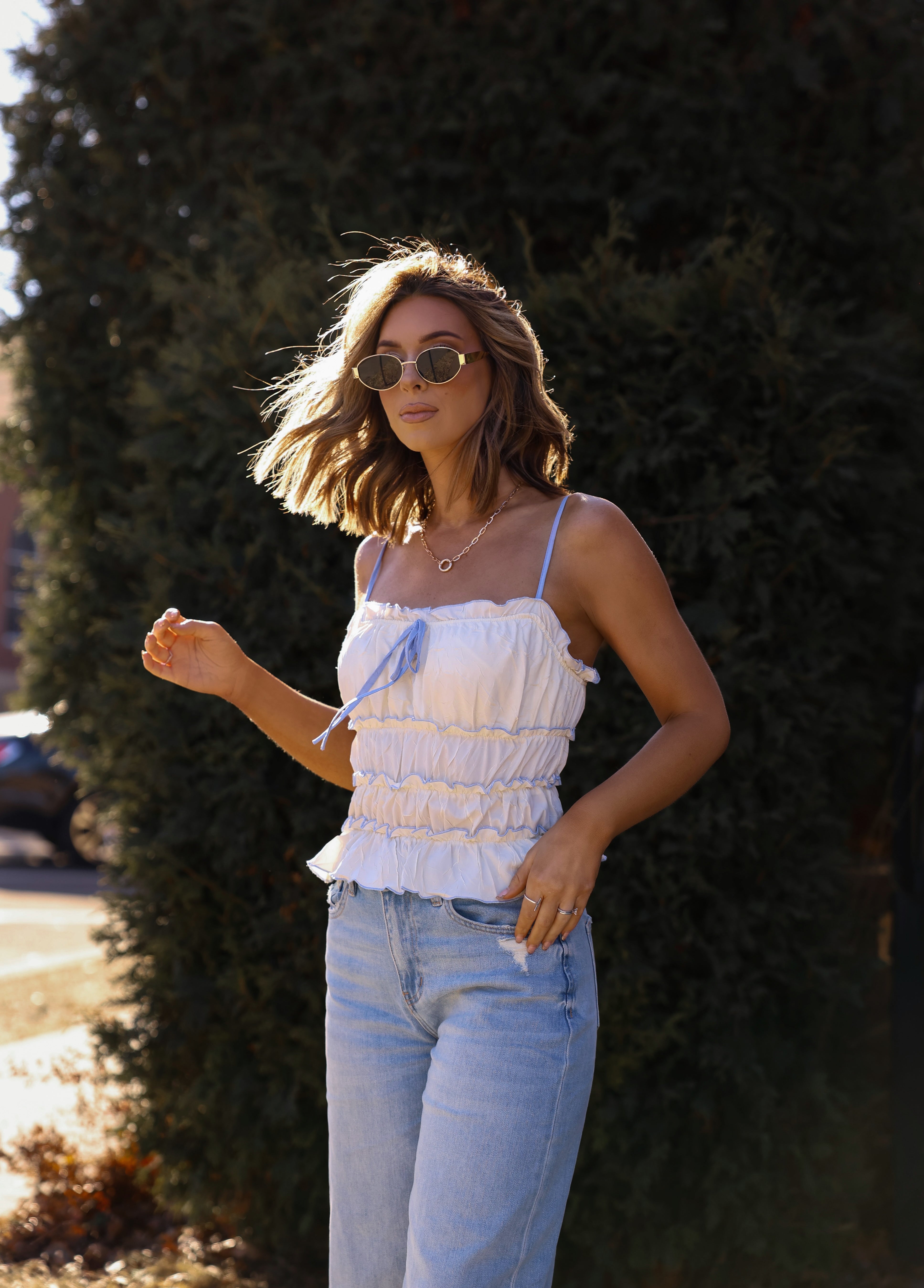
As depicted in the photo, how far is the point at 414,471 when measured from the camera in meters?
2.31

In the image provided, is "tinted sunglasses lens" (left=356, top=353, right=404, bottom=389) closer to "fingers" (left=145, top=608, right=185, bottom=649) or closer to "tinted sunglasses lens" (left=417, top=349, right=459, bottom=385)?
"tinted sunglasses lens" (left=417, top=349, right=459, bottom=385)

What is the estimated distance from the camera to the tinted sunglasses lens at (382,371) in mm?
2070

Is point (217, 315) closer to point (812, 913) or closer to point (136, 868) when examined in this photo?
point (136, 868)

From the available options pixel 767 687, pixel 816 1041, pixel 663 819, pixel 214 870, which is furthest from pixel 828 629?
pixel 214 870

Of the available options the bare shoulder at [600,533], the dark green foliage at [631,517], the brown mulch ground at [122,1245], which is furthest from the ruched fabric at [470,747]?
the brown mulch ground at [122,1245]

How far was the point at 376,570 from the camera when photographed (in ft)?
7.30

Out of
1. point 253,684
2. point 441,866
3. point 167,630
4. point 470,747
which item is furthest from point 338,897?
point 167,630

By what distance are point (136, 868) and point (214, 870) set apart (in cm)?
22

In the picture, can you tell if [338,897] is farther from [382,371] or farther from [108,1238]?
[108,1238]

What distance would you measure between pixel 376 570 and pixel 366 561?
3.9 inches

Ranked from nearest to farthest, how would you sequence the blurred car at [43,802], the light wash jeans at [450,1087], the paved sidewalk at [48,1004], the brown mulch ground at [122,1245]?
1. the light wash jeans at [450,1087]
2. the brown mulch ground at [122,1245]
3. the paved sidewalk at [48,1004]
4. the blurred car at [43,802]

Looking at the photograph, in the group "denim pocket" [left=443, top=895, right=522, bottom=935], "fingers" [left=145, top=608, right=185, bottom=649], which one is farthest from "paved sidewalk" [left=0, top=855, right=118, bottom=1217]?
"denim pocket" [left=443, top=895, right=522, bottom=935]

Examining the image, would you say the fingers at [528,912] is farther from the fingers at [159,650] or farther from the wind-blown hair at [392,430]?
the fingers at [159,650]

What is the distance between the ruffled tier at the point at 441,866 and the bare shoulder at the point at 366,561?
1.79 ft
